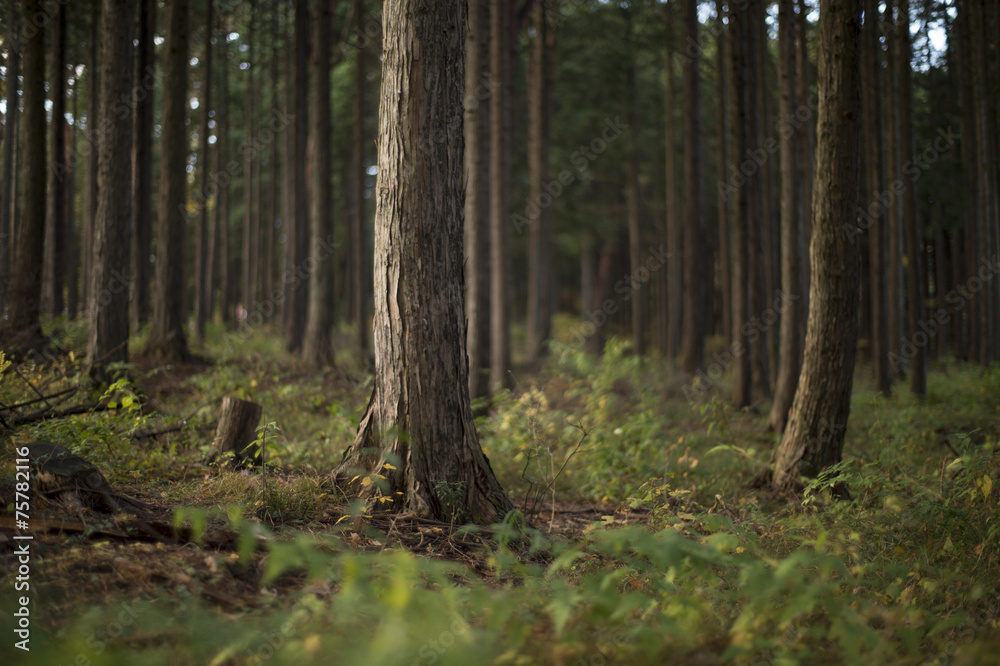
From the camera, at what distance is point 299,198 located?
14906mm

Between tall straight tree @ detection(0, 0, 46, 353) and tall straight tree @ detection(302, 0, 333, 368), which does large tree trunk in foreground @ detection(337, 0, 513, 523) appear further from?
tall straight tree @ detection(302, 0, 333, 368)

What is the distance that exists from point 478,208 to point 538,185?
7.71 metres

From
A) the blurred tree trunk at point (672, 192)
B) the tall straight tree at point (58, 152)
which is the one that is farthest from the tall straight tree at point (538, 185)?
the tall straight tree at point (58, 152)

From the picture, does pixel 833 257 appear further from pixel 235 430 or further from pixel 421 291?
pixel 235 430

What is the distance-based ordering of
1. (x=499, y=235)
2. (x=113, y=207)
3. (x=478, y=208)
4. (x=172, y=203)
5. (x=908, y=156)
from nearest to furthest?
(x=113, y=207) → (x=478, y=208) → (x=172, y=203) → (x=499, y=235) → (x=908, y=156)

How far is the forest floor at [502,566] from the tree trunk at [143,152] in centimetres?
554

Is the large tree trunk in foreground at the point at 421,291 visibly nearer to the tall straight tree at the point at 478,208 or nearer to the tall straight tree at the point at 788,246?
the tall straight tree at the point at 478,208

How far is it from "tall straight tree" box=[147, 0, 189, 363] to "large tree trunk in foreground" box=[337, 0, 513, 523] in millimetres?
8270

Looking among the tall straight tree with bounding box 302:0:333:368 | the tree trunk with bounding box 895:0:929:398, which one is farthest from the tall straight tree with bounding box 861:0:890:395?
the tall straight tree with bounding box 302:0:333:368

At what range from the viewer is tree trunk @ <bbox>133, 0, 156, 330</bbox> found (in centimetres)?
1193

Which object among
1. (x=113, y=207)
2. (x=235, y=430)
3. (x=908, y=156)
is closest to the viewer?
(x=235, y=430)

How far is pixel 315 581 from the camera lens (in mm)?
3270

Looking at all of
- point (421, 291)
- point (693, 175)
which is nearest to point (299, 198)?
point (693, 175)

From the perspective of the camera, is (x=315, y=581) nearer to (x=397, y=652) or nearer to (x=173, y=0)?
(x=397, y=652)
